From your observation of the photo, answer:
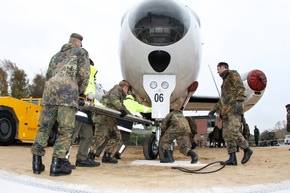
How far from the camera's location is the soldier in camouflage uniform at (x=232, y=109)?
5289mm

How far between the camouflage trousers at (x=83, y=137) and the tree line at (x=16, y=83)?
1196 inches

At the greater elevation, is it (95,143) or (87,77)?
(87,77)

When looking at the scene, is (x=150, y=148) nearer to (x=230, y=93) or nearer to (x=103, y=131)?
(x=103, y=131)

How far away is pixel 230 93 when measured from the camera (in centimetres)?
554

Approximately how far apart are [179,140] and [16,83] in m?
32.9

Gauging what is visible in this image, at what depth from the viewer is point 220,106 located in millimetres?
5680

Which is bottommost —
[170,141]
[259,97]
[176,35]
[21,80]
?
[170,141]

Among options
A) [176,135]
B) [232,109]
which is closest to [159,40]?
[176,135]

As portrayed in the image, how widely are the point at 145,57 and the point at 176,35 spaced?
2.53 feet

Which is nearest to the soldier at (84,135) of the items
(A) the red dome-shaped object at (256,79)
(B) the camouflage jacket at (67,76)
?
(B) the camouflage jacket at (67,76)

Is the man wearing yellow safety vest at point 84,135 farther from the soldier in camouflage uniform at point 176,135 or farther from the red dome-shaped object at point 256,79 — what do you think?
the red dome-shaped object at point 256,79

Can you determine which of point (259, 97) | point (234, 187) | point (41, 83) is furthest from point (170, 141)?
point (41, 83)

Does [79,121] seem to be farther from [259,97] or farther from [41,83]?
[41,83]

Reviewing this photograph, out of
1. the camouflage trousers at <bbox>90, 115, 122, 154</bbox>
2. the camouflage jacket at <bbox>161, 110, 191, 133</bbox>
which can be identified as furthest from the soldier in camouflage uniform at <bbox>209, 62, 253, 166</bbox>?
the camouflage trousers at <bbox>90, 115, 122, 154</bbox>
